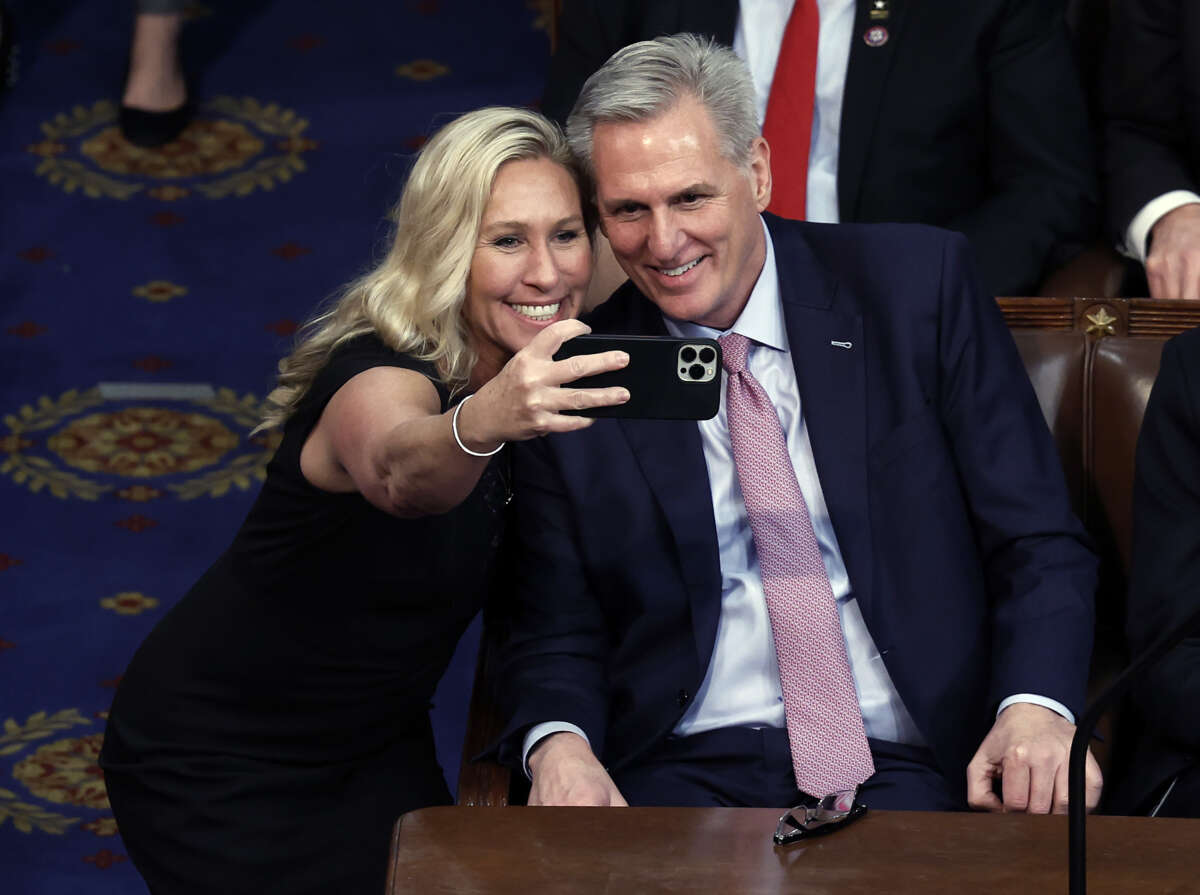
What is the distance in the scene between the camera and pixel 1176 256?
222 centimetres

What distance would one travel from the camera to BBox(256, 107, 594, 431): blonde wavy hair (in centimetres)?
177

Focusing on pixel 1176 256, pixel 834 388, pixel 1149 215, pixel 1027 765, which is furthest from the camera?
pixel 1149 215

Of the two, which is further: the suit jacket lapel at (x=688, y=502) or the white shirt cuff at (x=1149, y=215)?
the white shirt cuff at (x=1149, y=215)

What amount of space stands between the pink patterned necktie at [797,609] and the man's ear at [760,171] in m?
0.23

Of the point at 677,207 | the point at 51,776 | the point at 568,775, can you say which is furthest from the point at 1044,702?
the point at 51,776

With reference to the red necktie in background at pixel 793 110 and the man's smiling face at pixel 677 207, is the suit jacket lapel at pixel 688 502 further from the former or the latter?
the red necktie in background at pixel 793 110

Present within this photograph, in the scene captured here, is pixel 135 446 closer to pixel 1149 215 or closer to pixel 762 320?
pixel 762 320

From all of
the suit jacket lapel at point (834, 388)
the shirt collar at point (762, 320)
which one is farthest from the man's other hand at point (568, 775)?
the shirt collar at point (762, 320)

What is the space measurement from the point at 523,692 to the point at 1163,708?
2.18 ft

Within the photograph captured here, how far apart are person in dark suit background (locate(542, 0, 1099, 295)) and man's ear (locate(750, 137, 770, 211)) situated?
0.56 m

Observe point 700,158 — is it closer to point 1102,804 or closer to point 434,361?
point 434,361

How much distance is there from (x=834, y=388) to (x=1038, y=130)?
0.83m

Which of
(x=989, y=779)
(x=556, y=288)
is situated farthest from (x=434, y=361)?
(x=989, y=779)

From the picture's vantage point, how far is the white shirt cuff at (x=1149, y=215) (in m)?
2.32
